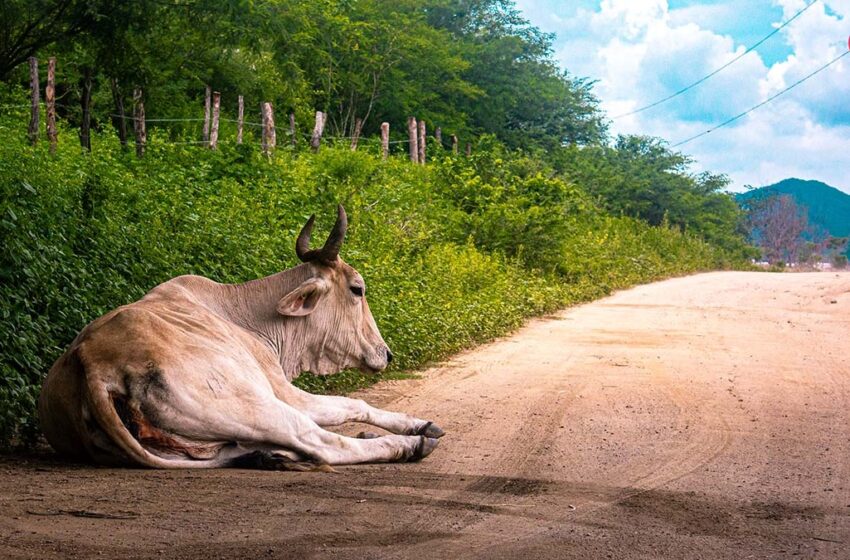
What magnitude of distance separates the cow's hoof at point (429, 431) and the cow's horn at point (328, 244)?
1211 mm

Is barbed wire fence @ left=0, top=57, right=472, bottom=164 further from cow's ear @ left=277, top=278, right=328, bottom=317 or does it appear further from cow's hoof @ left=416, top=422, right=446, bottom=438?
cow's hoof @ left=416, top=422, right=446, bottom=438

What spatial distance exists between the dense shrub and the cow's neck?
3.97 ft

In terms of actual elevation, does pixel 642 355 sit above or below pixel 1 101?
below

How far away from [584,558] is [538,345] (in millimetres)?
8619

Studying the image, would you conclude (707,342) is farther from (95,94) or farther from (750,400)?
(95,94)

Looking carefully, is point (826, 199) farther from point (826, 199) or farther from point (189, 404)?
point (189, 404)

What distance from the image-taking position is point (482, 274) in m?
17.0

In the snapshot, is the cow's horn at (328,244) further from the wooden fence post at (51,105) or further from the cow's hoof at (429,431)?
the wooden fence post at (51,105)

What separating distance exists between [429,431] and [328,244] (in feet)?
4.33

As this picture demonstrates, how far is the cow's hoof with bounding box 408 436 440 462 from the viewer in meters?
6.11

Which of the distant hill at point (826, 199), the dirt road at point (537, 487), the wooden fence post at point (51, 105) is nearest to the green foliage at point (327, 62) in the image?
the wooden fence post at point (51, 105)

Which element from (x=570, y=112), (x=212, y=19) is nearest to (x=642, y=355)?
(x=212, y=19)

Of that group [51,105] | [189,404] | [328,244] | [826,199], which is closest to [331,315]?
[328,244]

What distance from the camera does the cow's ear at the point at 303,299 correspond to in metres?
6.86
